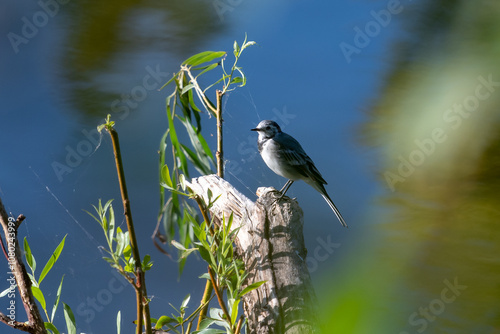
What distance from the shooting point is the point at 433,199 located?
7.18 ft

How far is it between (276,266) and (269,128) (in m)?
0.71

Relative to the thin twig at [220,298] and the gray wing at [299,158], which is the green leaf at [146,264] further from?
the gray wing at [299,158]

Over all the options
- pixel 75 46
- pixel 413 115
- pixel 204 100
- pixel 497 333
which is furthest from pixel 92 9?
pixel 497 333

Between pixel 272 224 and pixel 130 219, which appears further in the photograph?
pixel 272 224

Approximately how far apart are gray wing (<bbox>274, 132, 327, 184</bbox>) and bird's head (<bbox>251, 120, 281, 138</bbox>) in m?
0.07

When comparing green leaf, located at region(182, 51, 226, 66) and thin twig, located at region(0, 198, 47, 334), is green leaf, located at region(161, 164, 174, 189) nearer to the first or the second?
thin twig, located at region(0, 198, 47, 334)

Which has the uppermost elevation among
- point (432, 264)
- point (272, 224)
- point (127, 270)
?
point (432, 264)

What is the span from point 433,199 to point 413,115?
40cm

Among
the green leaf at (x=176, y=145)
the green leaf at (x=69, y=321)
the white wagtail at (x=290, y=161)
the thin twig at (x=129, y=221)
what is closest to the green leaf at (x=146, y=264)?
the thin twig at (x=129, y=221)

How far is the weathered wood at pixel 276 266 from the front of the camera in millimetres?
901

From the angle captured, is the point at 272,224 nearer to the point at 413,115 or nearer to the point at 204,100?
the point at 204,100

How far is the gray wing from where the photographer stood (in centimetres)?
149

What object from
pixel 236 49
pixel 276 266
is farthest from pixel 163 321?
pixel 236 49

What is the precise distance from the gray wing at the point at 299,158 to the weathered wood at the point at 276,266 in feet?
1.35
